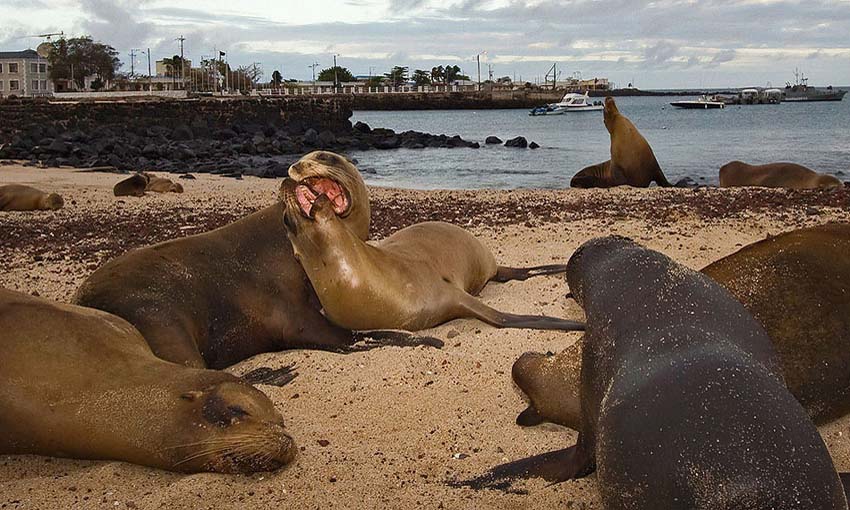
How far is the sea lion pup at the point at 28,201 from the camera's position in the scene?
12.5m

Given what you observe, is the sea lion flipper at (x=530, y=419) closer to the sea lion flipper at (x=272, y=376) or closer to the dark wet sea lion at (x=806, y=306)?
the dark wet sea lion at (x=806, y=306)

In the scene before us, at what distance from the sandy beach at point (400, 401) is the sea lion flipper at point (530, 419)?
0.19ft

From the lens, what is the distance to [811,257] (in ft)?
12.2

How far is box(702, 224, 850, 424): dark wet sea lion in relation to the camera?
11.6 feet

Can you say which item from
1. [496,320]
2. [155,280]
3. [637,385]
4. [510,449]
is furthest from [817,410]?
[155,280]

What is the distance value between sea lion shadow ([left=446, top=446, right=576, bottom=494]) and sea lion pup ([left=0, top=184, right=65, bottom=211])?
10.4 m

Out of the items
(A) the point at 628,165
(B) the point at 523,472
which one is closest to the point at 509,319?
(B) the point at 523,472

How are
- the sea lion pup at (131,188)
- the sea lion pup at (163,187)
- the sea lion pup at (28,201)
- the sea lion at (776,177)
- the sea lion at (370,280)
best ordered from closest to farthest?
the sea lion at (370,280) < the sea lion pup at (28,201) < the sea lion pup at (131,188) < the sea lion pup at (163,187) < the sea lion at (776,177)

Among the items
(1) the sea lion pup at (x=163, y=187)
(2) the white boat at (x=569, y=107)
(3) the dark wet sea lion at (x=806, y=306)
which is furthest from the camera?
(2) the white boat at (x=569, y=107)

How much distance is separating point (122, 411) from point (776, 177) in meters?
14.7

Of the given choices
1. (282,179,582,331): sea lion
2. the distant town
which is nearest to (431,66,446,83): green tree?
the distant town

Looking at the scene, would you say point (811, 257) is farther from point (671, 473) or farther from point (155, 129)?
point (155, 129)

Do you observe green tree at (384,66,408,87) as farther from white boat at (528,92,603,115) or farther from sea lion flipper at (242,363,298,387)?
sea lion flipper at (242,363,298,387)

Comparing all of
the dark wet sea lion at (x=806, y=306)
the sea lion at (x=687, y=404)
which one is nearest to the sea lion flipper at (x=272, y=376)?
the sea lion at (x=687, y=404)
